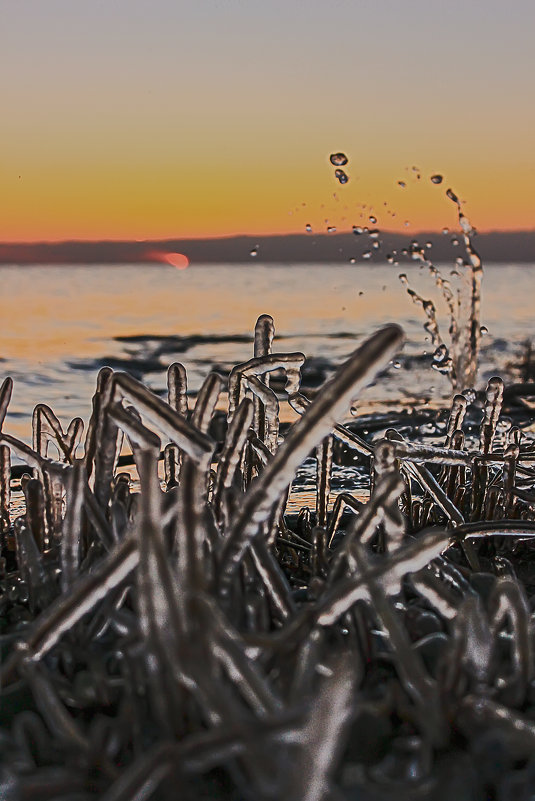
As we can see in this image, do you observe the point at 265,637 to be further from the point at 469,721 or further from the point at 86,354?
the point at 86,354

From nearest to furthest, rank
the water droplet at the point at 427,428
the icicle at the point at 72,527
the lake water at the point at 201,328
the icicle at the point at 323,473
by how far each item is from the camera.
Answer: the icicle at the point at 72,527 < the icicle at the point at 323,473 < the water droplet at the point at 427,428 < the lake water at the point at 201,328

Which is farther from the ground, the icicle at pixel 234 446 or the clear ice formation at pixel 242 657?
the icicle at pixel 234 446

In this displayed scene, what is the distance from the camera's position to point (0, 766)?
0.27m

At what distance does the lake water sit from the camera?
157 inches

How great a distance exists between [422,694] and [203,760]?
0.07 metres

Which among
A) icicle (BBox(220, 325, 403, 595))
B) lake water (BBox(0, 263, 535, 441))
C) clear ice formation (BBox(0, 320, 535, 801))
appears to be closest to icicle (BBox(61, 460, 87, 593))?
clear ice formation (BBox(0, 320, 535, 801))

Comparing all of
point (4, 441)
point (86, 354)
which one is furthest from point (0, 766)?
point (86, 354)

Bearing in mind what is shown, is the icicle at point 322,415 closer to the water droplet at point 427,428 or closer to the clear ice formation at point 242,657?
the clear ice formation at point 242,657

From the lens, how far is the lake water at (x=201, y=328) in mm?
3982

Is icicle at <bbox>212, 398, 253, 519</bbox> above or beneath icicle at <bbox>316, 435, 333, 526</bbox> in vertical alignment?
above

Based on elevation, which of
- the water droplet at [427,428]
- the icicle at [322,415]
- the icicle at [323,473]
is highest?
the icicle at [322,415]

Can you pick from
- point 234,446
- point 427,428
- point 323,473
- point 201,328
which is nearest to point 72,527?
point 234,446

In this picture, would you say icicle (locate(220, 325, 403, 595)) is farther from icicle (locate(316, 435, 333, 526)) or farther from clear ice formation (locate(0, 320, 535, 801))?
icicle (locate(316, 435, 333, 526))

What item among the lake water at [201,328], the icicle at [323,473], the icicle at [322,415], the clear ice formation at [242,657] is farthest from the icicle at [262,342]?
the lake water at [201,328]
